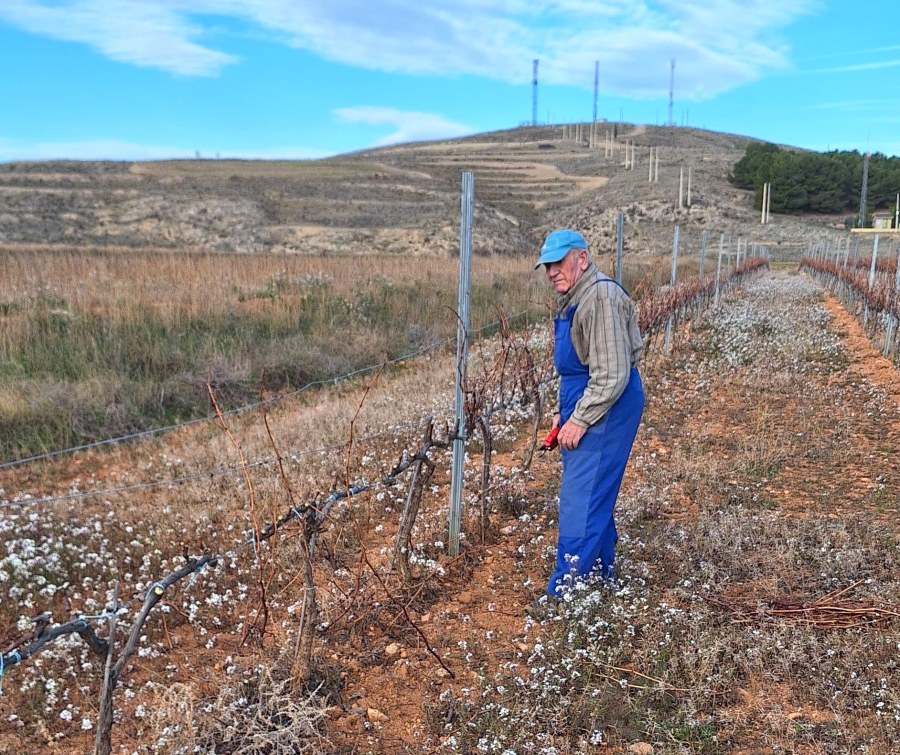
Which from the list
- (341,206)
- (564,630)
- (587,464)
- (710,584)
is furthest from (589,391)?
(341,206)

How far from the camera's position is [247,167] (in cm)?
6700

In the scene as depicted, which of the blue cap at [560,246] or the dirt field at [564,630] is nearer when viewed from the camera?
the dirt field at [564,630]

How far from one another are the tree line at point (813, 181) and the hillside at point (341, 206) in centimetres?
219

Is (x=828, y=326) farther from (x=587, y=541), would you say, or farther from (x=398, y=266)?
(x=587, y=541)

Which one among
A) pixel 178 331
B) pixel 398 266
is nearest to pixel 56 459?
pixel 178 331

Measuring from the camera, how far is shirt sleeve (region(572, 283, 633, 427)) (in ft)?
10.4

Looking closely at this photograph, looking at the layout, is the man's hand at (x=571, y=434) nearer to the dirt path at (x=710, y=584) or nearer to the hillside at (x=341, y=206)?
the dirt path at (x=710, y=584)

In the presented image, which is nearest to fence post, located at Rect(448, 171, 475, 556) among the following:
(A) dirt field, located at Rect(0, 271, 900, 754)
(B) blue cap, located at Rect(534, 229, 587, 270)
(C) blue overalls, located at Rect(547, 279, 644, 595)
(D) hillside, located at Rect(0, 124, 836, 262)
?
(A) dirt field, located at Rect(0, 271, 900, 754)

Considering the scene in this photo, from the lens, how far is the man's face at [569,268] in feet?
10.8

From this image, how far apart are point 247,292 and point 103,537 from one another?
352 inches

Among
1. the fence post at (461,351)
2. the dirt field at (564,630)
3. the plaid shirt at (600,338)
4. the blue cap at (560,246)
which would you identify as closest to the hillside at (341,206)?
the dirt field at (564,630)

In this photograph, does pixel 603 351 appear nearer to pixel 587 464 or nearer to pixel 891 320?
pixel 587 464

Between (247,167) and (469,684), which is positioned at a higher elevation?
(247,167)

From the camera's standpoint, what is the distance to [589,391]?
10.6ft
